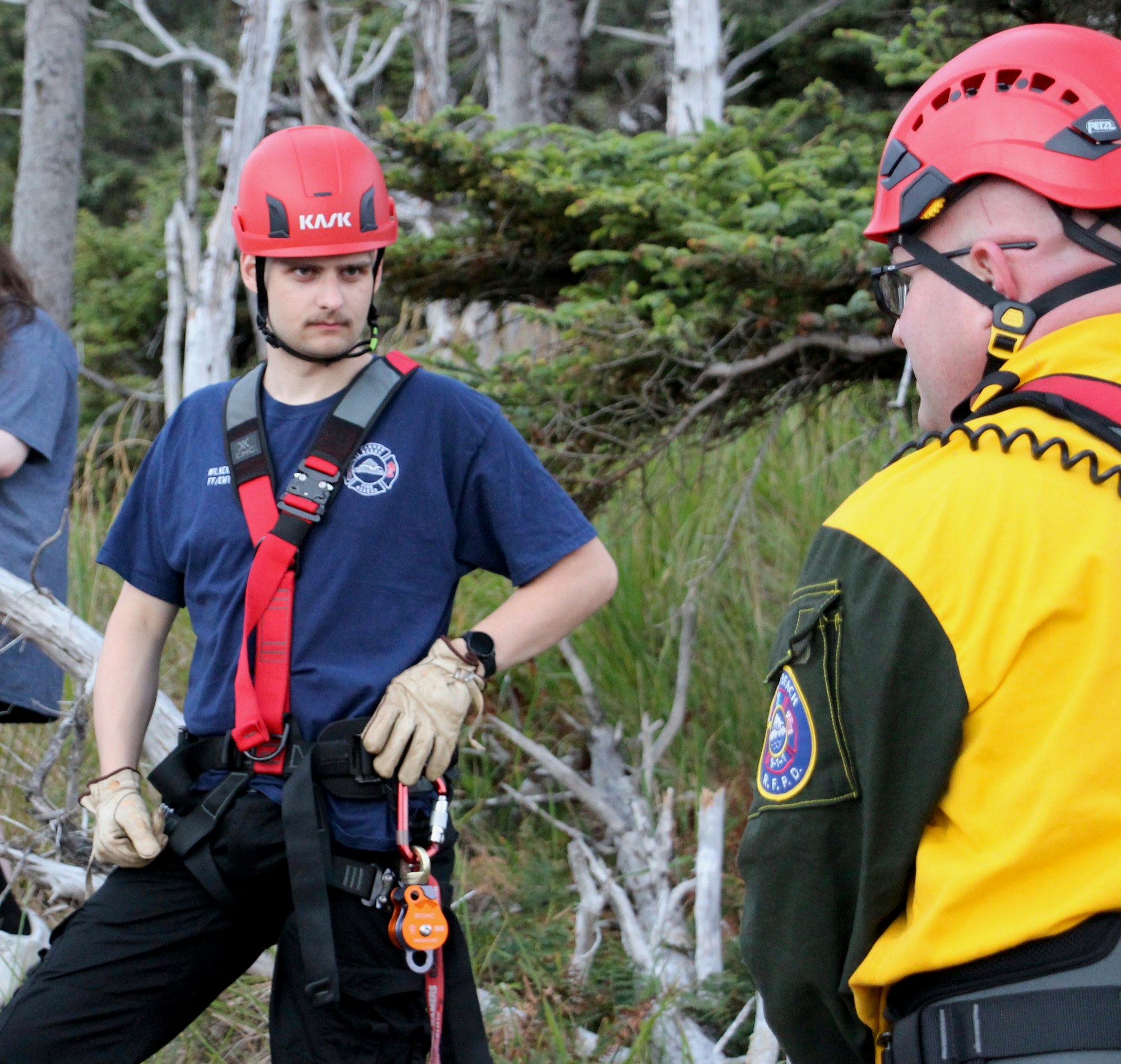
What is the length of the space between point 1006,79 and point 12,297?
9.63 feet

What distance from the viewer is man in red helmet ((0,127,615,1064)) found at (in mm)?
2469

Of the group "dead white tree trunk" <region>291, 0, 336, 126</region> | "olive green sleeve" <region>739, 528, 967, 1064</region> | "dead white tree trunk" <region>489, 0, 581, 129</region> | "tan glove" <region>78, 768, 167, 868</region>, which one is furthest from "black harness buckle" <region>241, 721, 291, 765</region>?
"dead white tree trunk" <region>489, 0, 581, 129</region>

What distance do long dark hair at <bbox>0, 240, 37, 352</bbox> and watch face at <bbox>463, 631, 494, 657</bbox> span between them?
1778mm

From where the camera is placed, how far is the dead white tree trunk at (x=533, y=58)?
11.1m

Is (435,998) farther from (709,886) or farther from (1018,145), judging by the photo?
(1018,145)

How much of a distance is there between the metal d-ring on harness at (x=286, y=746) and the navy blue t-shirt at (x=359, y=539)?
4 centimetres

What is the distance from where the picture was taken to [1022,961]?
4.58 feet

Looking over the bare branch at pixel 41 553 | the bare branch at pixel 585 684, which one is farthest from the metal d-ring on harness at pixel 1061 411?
the bare branch at pixel 585 684

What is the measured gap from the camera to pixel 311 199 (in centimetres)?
279

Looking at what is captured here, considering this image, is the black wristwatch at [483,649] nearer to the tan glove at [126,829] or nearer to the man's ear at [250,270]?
the tan glove at [126,829]

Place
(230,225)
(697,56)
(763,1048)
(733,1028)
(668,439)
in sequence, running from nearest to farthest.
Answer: (763,1048) < (733,1028) < (668,439) < (230,225) < (697,56)

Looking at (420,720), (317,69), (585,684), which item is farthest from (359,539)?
(317,69)

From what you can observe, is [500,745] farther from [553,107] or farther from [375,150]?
[553,107]

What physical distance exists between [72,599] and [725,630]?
11.0 feet
